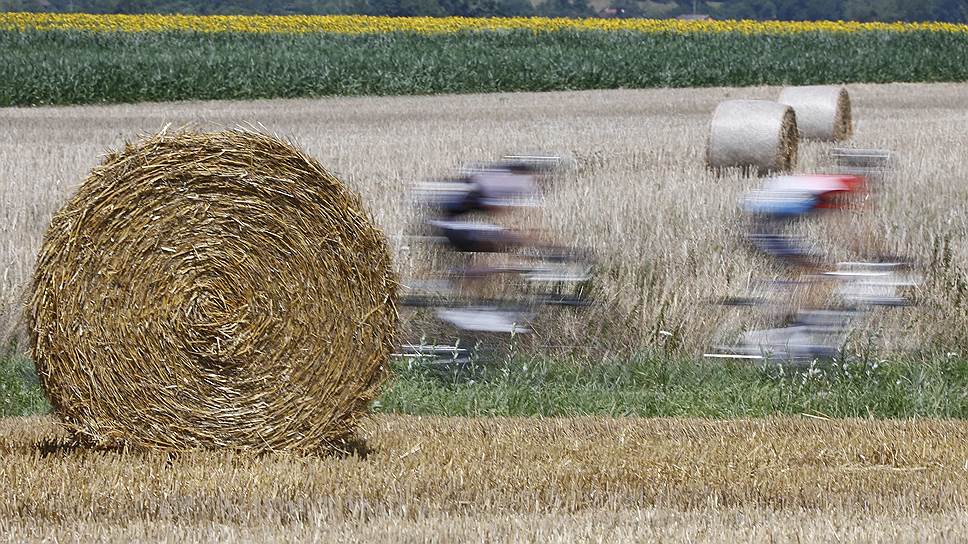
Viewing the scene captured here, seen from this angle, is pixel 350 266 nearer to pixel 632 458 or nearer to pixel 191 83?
pixel 632 458

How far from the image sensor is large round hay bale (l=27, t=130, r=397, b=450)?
5344 mm

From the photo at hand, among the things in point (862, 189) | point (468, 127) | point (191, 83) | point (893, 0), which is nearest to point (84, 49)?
point (191, 83)

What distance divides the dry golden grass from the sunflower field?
21.0 ft

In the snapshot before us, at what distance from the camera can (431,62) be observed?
Result: 1369 inches

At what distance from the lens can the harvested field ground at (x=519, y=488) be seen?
175 inches

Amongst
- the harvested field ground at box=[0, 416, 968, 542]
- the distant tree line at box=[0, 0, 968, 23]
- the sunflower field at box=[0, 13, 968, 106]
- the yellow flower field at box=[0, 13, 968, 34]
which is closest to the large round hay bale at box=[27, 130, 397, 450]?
the harvested field ground at box=[0, 416, 968, 542]

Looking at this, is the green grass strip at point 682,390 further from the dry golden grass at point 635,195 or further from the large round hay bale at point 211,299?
the large round hay bale at point 211,299

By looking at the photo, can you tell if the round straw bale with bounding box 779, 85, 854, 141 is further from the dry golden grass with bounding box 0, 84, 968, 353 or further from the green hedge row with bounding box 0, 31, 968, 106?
the green hedge row with bounding box 0, 31, 968, 106

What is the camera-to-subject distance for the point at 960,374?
7.59m

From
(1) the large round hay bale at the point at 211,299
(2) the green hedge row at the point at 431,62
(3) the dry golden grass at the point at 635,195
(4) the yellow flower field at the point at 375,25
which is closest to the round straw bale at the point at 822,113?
(3) the dry golden grass at the point at 635,195

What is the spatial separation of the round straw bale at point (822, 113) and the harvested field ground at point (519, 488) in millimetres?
11240

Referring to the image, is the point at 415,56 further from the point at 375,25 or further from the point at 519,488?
the point at 519,488

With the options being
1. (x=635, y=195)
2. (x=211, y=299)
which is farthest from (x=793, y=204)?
(x=211, y=299)

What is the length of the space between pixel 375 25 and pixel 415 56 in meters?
6.28
